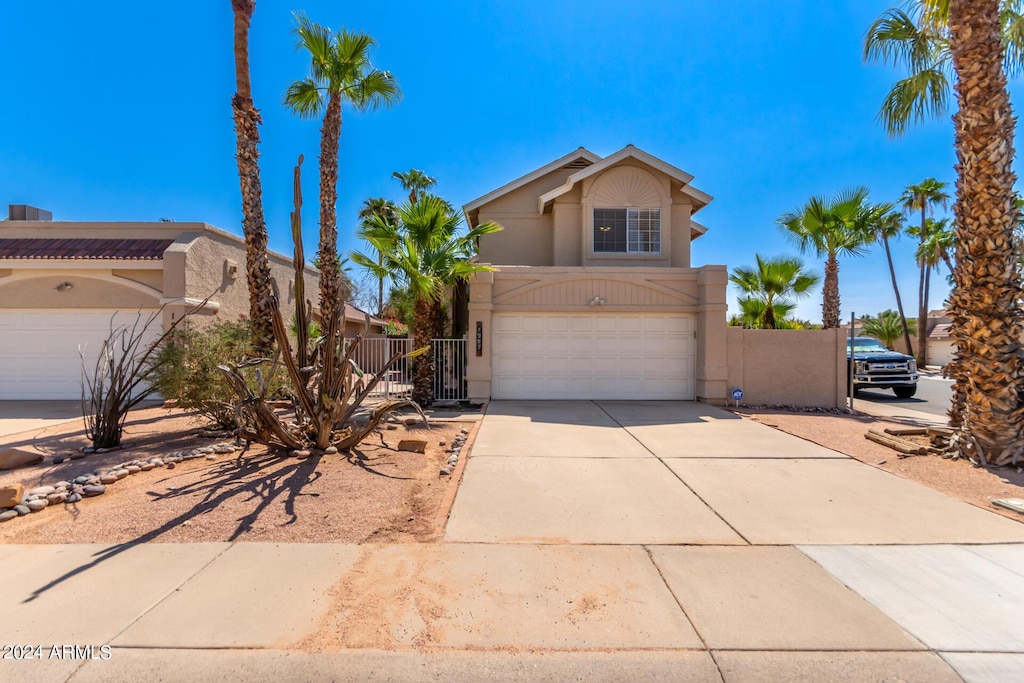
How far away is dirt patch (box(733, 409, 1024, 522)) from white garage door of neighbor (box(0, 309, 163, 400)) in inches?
645

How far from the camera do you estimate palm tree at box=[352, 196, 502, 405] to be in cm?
1150

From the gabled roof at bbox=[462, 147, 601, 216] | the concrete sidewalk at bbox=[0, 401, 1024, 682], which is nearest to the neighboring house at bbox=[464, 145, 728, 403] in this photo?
the gabled roof at bbox=[462, 147, 601, 216]

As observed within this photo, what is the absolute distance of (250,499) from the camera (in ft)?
17.3

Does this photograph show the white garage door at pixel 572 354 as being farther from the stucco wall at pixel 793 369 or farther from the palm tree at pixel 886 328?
the palm tree at pixel 886 328

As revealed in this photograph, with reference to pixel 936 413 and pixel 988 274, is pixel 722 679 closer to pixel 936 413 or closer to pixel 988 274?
pixel 988 274

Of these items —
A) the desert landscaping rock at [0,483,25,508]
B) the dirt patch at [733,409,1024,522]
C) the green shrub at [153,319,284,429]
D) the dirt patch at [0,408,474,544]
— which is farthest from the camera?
the green shrub at [153,319,284,429]

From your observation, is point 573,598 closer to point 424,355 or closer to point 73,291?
point 424,355

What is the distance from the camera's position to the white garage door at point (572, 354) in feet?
42.0

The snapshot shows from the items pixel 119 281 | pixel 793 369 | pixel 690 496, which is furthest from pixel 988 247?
pixel 119 281

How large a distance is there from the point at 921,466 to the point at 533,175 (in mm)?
12402

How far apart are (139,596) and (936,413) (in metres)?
16.6

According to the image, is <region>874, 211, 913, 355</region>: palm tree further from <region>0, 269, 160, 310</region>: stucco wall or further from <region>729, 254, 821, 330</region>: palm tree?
<region>0, 269, 160, 310</region>: stucco wall

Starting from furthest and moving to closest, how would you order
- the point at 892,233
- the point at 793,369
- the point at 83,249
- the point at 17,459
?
the point at 892,233 < the point at 83,249 < the point at 793,369 < the point at 17,459

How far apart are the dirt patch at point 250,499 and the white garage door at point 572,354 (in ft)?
16.7
